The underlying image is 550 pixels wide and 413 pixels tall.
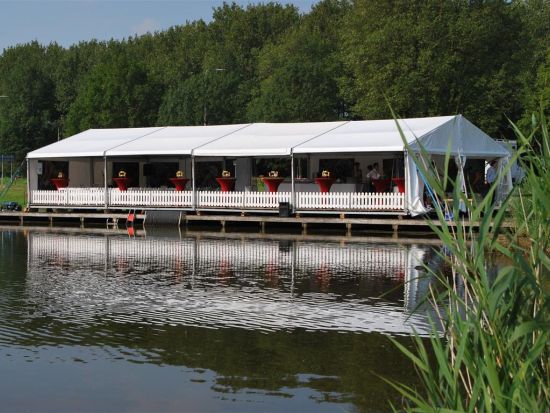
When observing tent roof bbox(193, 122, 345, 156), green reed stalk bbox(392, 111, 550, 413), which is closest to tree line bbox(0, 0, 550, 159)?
tent roof bbox(193, 122, 345, 156)

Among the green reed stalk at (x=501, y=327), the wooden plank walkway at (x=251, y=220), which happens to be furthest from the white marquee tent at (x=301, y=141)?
the green reed stalk at (x=501, y=327)

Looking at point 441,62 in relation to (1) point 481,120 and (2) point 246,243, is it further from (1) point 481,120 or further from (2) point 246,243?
(2) point 246,243

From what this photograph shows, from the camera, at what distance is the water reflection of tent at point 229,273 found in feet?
45.5

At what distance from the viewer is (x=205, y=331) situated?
12.6 meters

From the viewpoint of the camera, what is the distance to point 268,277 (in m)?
18.6

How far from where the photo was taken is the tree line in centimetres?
5312

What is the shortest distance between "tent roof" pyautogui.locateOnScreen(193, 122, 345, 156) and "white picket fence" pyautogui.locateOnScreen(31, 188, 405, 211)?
5.04 ft

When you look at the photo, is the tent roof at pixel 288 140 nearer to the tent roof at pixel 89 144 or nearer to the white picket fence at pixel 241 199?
the tent roof at pixel 89 144

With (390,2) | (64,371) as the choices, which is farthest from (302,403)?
(390,2)

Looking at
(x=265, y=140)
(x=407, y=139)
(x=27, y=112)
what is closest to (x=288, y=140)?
(x=265, y=140)

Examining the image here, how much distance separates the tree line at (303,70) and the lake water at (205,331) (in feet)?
30.6

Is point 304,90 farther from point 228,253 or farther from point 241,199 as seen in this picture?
point 228,253

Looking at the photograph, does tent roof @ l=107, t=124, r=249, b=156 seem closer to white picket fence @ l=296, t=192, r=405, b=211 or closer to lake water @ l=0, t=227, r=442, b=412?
white picket fence @ l=296, t=192, r=405, b=211

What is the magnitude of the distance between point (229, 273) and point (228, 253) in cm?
462
